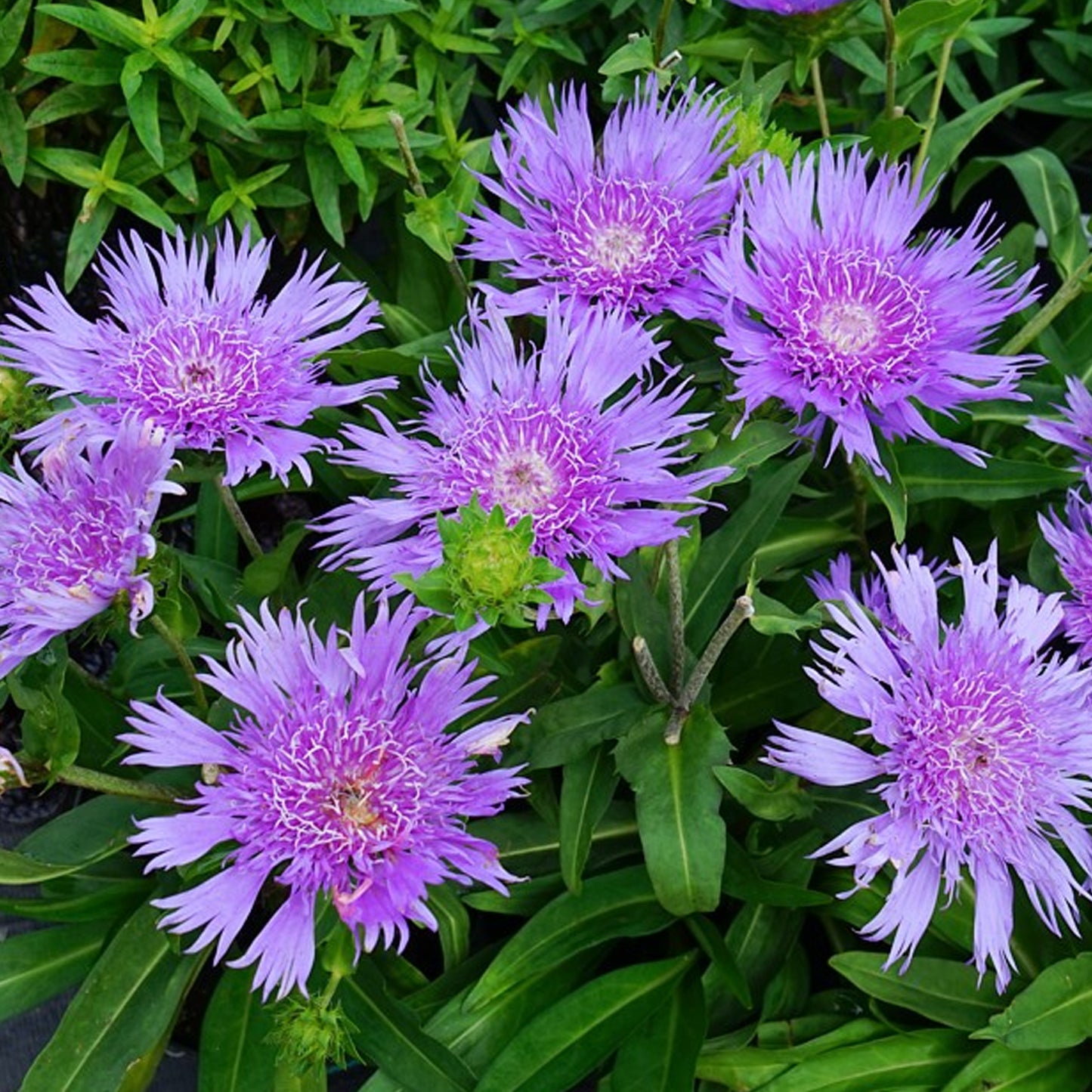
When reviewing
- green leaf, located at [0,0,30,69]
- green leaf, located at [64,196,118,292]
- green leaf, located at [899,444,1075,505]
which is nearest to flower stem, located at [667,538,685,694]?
green leaf, located at [899,444,1075,505]

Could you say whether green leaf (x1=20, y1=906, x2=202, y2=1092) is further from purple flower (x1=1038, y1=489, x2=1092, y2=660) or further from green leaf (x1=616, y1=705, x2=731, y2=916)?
purple flower (x1=1038, y1=489, x2=1092, y2=660)

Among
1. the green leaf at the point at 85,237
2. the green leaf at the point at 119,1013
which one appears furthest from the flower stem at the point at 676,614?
the green leaf at the point at 85,237

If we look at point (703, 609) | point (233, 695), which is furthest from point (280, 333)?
point (703, 609)

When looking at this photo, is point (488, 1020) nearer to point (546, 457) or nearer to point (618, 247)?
point (546, 457)

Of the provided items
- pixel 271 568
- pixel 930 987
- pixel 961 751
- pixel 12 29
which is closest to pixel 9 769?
pixel 271 568

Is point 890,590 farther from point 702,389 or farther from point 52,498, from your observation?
point 52,498

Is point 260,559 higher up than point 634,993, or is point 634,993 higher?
point 260,559
